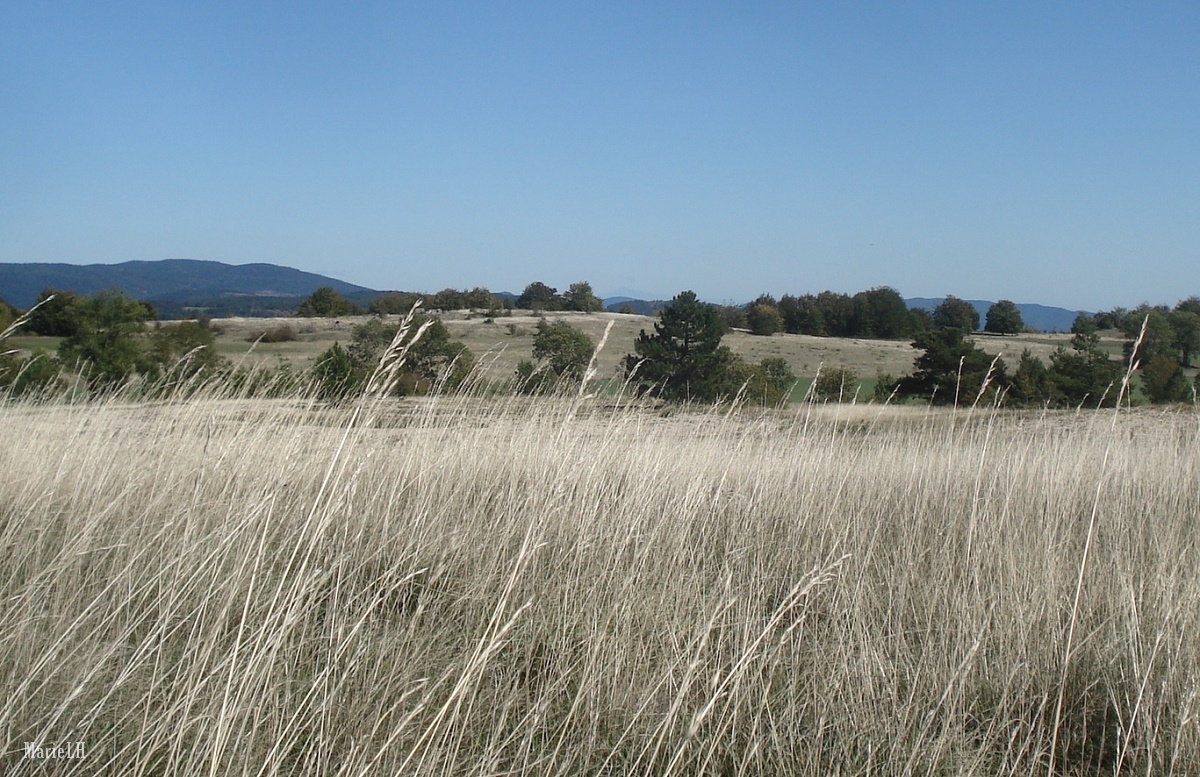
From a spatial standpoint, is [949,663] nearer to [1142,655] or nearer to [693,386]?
[1142,655]

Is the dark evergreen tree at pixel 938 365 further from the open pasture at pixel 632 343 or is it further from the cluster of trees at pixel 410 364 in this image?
the cluster of trees at pixel 410 364

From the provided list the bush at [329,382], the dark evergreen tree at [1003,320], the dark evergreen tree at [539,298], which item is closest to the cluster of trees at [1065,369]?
the bush at [329,382]

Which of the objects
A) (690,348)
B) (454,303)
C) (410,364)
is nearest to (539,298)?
(454,303)

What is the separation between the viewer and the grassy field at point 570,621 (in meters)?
1.88

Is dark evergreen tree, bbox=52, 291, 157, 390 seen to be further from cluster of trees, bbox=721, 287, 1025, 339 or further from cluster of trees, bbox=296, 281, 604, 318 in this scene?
cluster of trees, bbox=721, 287, 1025, 339

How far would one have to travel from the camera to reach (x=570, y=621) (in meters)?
2.73

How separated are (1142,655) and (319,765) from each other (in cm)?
236

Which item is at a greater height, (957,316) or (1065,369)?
(957,316)

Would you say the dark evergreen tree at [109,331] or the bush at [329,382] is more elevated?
the bush at [329,382]

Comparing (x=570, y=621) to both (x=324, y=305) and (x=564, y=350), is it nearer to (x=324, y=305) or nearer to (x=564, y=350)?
(x=564, y=350)

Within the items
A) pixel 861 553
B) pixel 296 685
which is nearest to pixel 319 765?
pixel 296 685

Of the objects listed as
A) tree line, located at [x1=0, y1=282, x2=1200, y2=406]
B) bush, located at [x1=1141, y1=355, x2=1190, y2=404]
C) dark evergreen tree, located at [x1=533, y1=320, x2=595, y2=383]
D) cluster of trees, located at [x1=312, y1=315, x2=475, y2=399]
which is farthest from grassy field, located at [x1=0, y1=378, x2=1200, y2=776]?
bush, located at [x1=1141, y1=355, x2=1190, y2=404]

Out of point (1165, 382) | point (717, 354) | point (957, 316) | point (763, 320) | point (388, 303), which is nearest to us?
point (1165, 382)

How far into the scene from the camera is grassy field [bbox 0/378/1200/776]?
6.17ft
